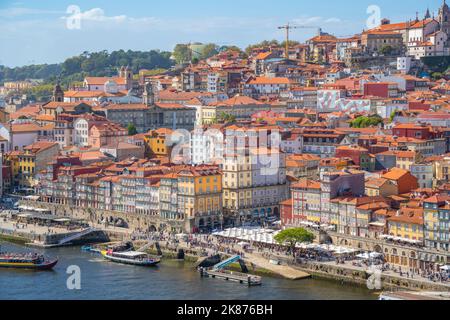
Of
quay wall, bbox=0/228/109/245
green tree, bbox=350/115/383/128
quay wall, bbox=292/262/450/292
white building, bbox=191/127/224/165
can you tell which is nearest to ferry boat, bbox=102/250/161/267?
quay wall, bbox=0/228/109/245

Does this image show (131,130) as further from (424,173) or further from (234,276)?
(234,276)

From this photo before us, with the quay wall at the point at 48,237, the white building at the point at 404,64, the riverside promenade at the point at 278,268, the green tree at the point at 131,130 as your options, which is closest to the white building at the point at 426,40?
the white building at the point at 404,64

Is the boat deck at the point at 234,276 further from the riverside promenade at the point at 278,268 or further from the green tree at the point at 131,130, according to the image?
the green tree at the point at 131,130

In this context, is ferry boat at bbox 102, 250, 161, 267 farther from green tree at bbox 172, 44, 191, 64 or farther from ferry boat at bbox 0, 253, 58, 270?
green tree at bbox 172, 44, 191, 64

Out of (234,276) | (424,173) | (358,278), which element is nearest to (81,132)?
(424,173)

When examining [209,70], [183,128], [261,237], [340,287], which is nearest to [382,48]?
[209,70]

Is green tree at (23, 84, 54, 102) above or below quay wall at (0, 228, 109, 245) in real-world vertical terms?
above
